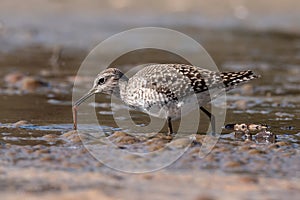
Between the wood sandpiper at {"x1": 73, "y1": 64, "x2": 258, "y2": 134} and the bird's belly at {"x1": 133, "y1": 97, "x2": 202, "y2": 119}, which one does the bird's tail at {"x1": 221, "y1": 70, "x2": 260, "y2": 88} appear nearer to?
the wood sandpiper at {"x1": 73, "y1": 64, "x2": 258, "y2": 134}

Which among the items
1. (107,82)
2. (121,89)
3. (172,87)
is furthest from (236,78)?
(107,82)

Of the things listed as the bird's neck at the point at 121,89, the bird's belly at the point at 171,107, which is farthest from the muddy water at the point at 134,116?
the bird's neck at the point at 121,89

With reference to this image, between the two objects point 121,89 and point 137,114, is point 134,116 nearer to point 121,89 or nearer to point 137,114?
point 137,114

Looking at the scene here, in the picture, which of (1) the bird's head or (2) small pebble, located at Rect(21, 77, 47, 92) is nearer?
(1) the bird's head

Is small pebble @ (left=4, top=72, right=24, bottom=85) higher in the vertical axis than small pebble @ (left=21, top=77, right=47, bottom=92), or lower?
higher

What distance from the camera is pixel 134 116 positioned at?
35.6ft

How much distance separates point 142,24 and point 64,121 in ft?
36.9

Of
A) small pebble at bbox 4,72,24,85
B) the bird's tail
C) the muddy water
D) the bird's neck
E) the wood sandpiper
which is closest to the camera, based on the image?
the muddy water

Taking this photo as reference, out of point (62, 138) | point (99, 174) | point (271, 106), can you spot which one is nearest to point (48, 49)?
point (271, 106)

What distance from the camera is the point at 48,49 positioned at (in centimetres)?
1764

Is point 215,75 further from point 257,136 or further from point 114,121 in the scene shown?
point 114,121

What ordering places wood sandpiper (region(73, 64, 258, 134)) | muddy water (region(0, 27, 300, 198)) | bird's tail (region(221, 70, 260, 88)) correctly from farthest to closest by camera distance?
bird's tail (region(221, 70, 260, 88)) < wood sandpiper (region(73, 64, 258, 134)) < muddy water (region(0, 27, 300, 198))

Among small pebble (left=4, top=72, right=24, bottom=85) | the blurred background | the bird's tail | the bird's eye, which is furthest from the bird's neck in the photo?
small pebble (left=4, top=72, right=24, bottom=85)

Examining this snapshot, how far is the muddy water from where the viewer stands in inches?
309
